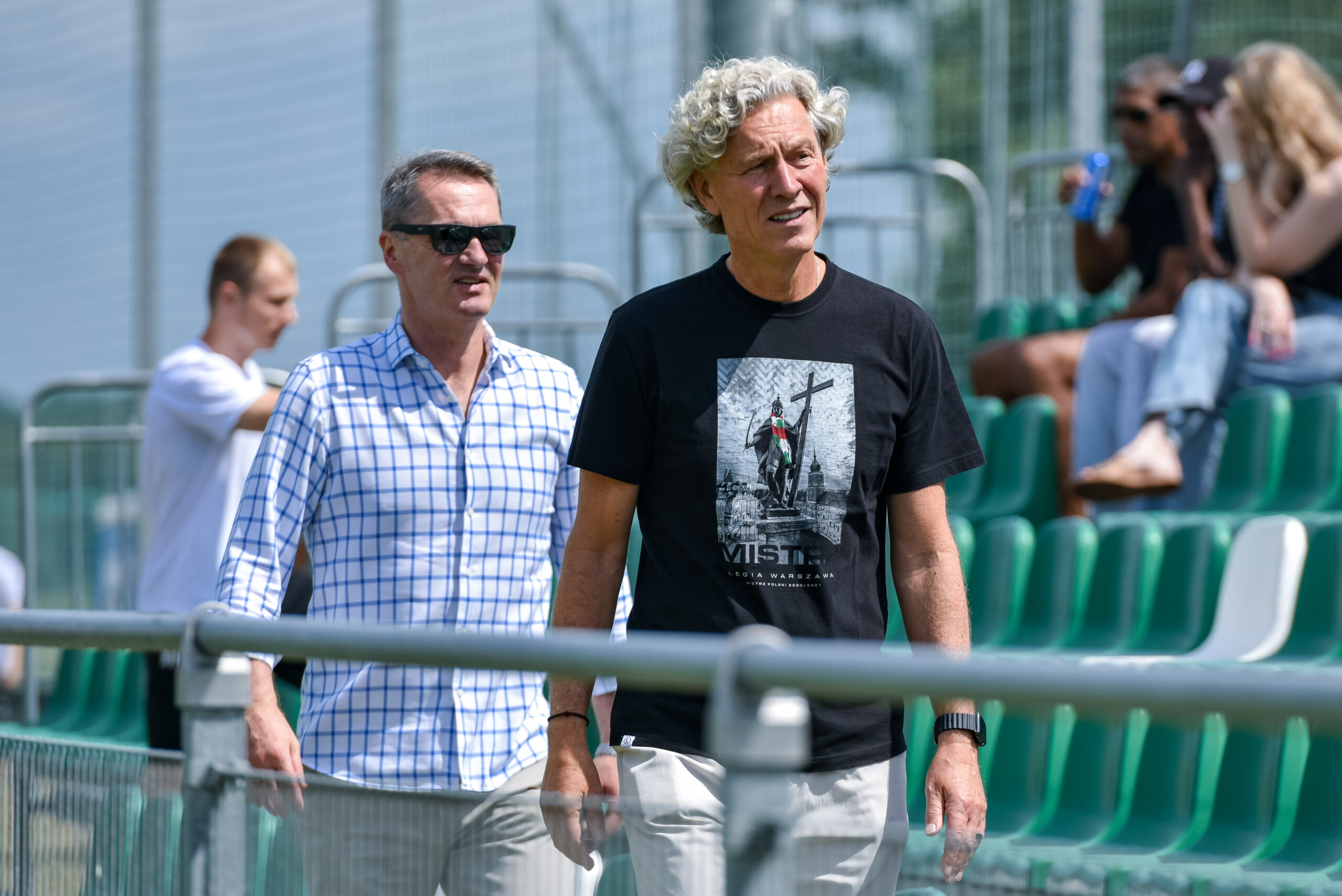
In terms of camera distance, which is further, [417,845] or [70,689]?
[70,689]

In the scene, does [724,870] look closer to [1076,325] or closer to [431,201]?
[431,201]

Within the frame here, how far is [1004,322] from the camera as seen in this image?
7.49m

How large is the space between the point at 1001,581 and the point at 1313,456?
106 centimetres

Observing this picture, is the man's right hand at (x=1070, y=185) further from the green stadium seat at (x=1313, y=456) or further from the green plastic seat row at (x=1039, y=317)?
the green stadium seat at (x=1313, y=456)

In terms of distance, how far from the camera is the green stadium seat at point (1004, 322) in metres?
7.47

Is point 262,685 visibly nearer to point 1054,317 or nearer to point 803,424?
point 803,424

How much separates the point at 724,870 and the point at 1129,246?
5600 millimetres

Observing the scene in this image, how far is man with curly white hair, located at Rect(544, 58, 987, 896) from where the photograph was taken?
2170 millimetres

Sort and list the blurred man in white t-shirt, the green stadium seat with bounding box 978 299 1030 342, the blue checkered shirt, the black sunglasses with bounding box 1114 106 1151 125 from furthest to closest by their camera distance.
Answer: the green stadium seat with bounding box 978 299 1030 342
the black sunglasses with bounding box 1114 106 1151 125
the blurred man in white t-shirt
the blue checkered shirt

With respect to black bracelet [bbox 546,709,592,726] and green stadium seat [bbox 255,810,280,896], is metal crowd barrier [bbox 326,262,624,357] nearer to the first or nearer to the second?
black bracelet [bbox 546,709,592,726]

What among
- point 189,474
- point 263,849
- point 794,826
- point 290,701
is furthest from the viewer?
point 290,701

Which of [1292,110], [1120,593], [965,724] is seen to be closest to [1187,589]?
[1120,593]

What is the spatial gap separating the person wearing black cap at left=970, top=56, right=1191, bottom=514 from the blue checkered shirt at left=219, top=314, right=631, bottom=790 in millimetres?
3595

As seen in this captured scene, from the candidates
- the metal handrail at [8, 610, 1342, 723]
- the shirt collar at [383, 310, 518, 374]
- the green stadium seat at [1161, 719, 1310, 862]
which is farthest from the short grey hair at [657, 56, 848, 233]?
the green stadium seat at [1161, 719, 1310, 862]
